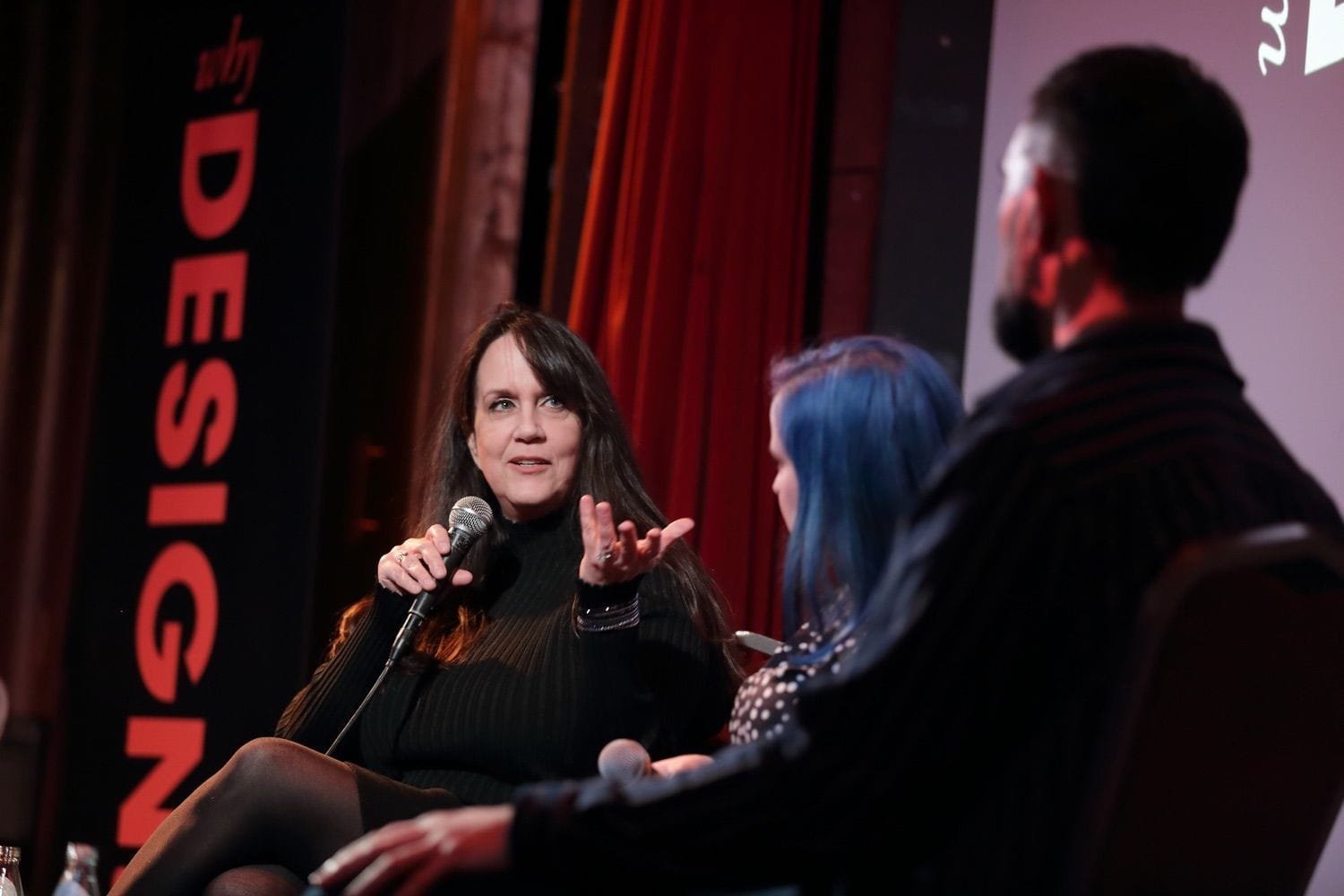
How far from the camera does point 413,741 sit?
1973 mm

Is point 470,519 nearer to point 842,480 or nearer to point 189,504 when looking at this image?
point 842,480

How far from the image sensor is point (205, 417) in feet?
10.5

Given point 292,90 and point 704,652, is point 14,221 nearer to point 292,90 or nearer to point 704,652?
point 292,90

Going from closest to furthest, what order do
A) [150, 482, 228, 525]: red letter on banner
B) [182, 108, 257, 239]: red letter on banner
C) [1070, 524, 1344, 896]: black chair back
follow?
[1070, 524, 1344, 896]: black chair back → [150, 482, 228, 525]: red letter on banner → [182, 108, 257, 239]: red letter on banner

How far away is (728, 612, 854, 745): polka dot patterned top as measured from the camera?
1287mm

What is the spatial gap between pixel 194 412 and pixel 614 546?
6.06 feet

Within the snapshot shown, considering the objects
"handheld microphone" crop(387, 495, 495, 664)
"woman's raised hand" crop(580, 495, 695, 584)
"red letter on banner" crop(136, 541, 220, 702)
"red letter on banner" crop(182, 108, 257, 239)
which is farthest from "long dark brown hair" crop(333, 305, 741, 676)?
"red letter on banner" crop(182, 108, 257, 239)

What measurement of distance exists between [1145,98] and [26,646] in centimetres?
360

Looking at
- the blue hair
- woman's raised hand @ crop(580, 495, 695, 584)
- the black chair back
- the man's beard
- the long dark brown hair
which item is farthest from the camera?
the long dark brown hair

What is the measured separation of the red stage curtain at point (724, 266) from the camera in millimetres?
2756

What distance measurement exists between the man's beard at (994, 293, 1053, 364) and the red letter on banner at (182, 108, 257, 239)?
262cm

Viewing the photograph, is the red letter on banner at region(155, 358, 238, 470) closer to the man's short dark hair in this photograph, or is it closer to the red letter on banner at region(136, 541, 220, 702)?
the red letter on banner at region(136, 541, 220, 702)

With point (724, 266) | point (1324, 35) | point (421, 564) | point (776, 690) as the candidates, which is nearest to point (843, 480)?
point (776, 690)

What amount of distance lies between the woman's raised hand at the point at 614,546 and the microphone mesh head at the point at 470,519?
10.9 inches
